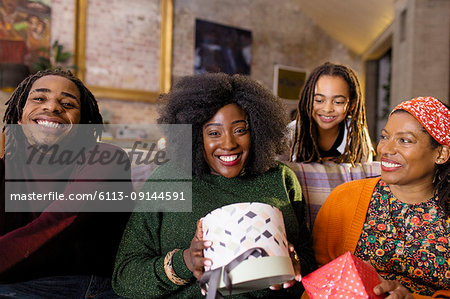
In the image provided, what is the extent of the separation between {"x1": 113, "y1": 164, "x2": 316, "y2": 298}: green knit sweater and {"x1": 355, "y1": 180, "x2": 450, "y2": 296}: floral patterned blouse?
0.87 ft

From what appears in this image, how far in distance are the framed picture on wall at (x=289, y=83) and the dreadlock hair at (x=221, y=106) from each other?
21.6ft

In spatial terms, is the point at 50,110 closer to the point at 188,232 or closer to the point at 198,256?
the point at 188,232

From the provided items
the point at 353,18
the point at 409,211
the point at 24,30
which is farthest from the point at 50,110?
the point at 353,18

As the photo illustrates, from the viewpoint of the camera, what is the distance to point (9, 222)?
1558 millimetres

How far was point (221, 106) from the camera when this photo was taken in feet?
5.16

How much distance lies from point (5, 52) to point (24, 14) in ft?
2.17

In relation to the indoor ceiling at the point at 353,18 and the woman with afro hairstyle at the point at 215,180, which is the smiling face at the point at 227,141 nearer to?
the woman with afro hairstyle at the point at 215,180

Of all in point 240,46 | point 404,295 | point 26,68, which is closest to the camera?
point 404,295

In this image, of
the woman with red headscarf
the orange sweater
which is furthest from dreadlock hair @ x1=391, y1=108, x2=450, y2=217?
the orange sweater

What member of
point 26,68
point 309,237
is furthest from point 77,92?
point 26,68

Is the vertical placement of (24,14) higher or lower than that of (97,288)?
higher

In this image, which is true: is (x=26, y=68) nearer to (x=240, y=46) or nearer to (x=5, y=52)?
(x=5, y=52)

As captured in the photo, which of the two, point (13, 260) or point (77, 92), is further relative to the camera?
point (77, 92)

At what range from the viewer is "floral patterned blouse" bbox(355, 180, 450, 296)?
1452 mm
